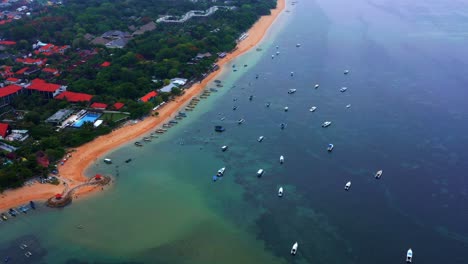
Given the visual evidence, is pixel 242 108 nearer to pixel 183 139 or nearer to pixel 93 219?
pixel 183 139

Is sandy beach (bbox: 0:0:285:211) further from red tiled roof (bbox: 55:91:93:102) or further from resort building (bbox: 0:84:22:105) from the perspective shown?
resort building (bbox: 0:84:22:105)

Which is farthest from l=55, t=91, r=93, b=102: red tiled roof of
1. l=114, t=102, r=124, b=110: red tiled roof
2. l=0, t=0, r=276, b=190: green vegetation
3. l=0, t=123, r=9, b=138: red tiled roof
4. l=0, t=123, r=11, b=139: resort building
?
l=0, t=123, r=9, b=138: red tiled roof

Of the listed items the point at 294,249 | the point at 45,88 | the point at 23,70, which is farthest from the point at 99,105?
the point at 294,249

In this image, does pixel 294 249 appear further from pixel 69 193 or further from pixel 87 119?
pixel 87 119

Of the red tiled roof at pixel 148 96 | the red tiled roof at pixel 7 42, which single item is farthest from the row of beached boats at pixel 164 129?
the red tiled roof at pixel 7 42

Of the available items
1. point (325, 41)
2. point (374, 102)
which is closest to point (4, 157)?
point (374, 102)

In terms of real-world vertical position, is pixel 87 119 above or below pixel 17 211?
above
